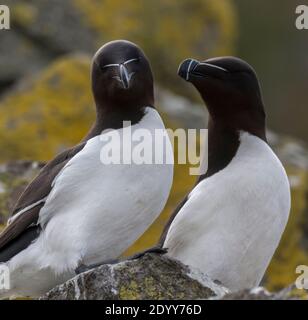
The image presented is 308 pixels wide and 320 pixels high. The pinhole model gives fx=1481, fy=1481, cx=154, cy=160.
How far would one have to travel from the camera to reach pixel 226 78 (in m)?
9.62

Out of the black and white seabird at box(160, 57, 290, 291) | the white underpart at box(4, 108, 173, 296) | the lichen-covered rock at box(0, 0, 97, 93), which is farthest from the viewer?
the lichen-covered rock at box(0, 0, 97, 93)

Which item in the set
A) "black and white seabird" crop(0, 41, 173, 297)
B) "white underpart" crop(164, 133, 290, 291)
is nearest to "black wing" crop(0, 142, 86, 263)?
"black and white seabird" crop(0, 41, 173, 297)

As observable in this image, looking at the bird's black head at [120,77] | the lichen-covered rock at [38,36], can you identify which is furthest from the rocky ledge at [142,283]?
the lichen-covered rock at [38,36]

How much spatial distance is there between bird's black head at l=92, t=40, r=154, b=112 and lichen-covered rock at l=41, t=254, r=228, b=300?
147cm

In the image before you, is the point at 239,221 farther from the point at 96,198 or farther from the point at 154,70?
the point at 154,70

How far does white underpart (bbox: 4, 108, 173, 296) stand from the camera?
30.2 feet

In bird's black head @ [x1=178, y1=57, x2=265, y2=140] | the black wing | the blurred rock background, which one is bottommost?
the blurred rock background

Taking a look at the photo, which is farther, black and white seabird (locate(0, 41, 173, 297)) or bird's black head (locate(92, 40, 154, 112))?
bird's black head (locate(92, 40, 154, 112))

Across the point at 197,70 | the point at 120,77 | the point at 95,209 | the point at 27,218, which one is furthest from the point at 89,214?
the point at 197,70

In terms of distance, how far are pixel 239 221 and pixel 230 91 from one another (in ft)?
2.89

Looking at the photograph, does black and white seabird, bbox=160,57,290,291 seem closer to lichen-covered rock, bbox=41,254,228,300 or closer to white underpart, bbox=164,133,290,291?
white underpart, bbox=164,133,290,291
